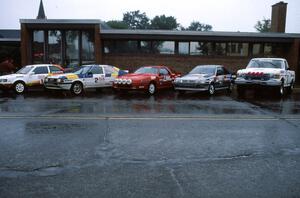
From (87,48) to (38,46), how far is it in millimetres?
3735

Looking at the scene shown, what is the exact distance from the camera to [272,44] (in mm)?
27484

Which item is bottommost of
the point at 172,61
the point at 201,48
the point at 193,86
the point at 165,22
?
the point at 193,86

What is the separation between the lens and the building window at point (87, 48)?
2595 centimetres

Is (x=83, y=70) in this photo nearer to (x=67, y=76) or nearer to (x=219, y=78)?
(x=67, y=76)

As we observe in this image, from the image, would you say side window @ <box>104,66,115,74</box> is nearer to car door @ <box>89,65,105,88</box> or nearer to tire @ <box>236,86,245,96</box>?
car door @ <box>89,65,105,88</box>

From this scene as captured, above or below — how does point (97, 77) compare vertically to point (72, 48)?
below

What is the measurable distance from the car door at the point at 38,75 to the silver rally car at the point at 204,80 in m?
6.98

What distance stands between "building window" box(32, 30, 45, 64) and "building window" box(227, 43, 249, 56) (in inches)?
573

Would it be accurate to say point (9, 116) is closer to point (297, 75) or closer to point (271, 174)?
point (271, 174)

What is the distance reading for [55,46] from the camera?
26250 millimetres

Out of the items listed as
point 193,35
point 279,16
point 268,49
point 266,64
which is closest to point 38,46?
point 193,35

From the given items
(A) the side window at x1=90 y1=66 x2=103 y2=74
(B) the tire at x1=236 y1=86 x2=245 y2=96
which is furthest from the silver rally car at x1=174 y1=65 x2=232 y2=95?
(A) the side window at x1=90 y1=66 x2=103 y2=74

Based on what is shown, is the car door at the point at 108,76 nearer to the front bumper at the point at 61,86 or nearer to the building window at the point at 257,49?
the front bumper at the point at 61,86

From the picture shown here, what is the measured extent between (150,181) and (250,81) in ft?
41.7
